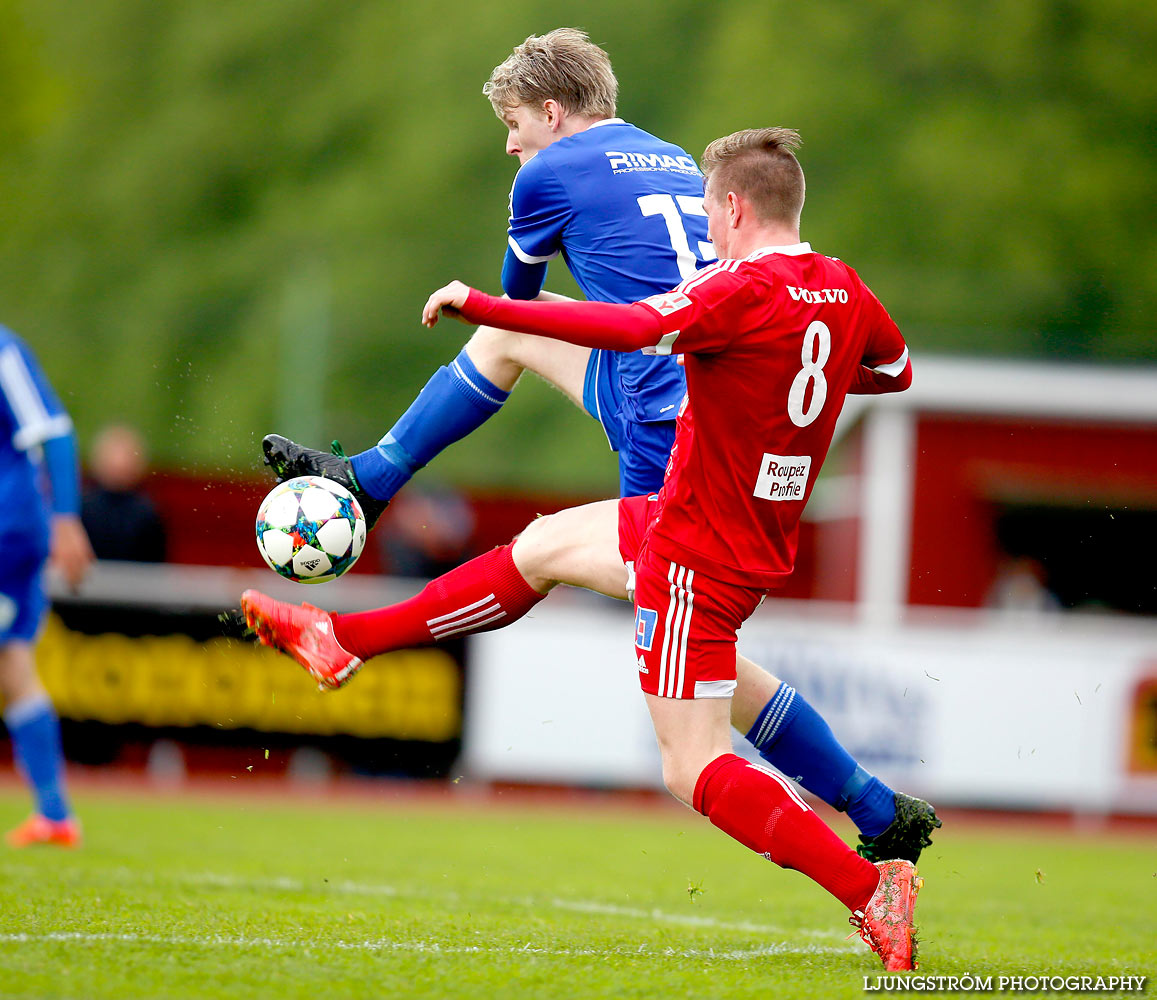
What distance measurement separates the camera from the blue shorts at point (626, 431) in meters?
4.79

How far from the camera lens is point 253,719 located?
10.8m

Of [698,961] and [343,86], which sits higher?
[343,86]

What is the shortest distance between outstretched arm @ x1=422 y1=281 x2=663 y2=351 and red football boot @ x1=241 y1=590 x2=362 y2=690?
1483mm

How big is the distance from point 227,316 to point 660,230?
21.3 meters

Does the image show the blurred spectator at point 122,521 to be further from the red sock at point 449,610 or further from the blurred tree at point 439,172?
the blurred tree at point 439,172

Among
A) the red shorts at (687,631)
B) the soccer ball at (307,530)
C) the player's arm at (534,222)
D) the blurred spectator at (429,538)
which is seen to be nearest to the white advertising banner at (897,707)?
the blurred spectator at (429,538)

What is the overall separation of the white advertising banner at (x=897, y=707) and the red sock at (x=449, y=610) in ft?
19.6

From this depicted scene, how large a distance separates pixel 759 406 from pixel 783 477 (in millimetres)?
227

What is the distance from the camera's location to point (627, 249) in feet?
15.5


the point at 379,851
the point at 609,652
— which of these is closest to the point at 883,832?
the point at 379,851

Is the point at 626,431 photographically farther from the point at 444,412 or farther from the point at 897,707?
the point at 897,707

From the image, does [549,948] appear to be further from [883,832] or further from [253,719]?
[253,719]

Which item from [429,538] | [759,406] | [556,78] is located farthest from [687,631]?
[429,538]

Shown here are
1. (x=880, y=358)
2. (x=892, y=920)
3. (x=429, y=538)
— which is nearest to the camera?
(x=892, y=920)
